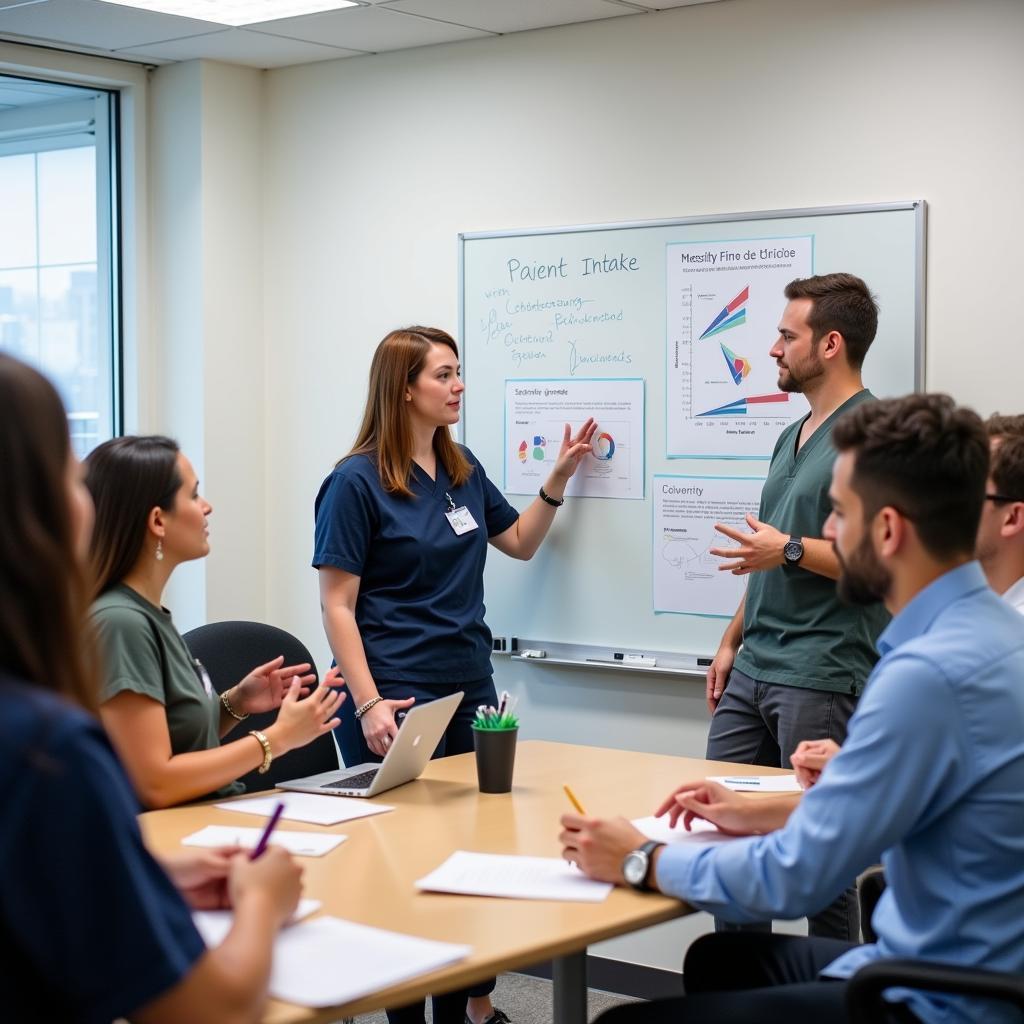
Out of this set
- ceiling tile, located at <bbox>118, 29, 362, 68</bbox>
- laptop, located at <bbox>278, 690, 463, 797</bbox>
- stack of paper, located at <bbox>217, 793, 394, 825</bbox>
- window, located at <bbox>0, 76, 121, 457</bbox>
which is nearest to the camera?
stack of paper, located at <bbox>217, 793, 394, 825</bbox>

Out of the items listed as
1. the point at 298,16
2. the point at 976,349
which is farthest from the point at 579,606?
the point at 298,16

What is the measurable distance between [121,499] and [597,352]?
187cm

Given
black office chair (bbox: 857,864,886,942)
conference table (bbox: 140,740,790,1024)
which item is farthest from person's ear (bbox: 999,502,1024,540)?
black office chair (bbox: 857,864,886,942)

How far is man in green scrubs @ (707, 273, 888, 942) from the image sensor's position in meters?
3.21

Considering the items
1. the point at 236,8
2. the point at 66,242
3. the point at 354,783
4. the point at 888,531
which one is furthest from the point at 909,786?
the point at 66,242

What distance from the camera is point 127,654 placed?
2344 millimetres

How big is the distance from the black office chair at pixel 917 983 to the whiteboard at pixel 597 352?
2.05m

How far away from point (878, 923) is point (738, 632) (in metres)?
1.69

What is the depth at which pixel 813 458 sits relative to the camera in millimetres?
3295

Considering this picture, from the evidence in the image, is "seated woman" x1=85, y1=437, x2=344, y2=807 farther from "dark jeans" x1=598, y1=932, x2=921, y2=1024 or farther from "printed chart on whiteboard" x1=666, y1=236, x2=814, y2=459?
"printed chart on whiteboard" x1=666, y1=236, x2=814, y2=459

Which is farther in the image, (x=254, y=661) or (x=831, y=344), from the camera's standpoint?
(x=831, y=344)

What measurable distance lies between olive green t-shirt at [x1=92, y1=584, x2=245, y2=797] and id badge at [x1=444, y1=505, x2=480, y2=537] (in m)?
1.11

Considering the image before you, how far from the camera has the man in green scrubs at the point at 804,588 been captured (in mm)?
3207

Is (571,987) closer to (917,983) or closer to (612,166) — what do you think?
(917,983)
